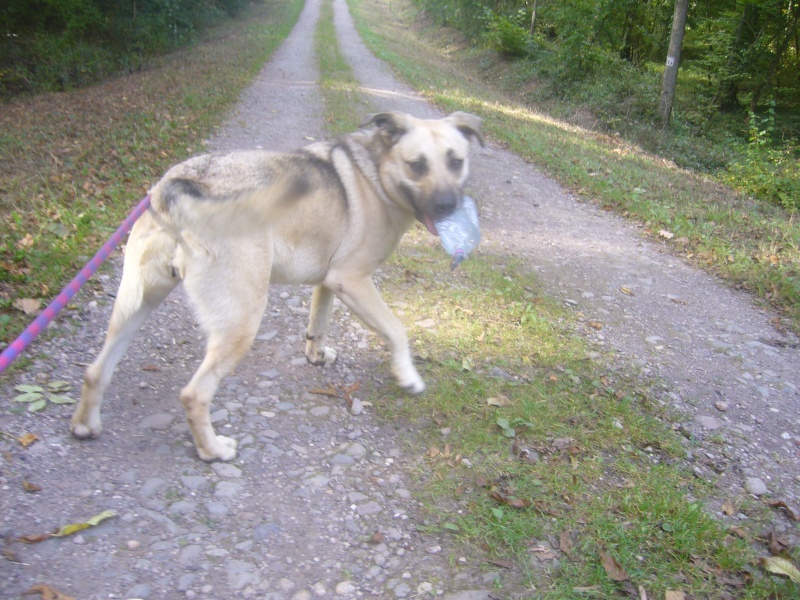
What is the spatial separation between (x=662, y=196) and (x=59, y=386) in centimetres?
879

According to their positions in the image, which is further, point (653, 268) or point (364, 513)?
point (653, 268)

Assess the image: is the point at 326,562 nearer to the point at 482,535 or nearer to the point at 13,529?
the point at 482,535

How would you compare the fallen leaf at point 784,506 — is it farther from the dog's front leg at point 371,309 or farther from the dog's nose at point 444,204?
the dog's nose at point 444,204

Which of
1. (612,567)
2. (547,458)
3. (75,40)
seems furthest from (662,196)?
(75,40)

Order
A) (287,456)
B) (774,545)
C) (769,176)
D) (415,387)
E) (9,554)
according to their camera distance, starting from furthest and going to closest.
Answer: (769,176) < (415,387) < (287,456) < (774,545) < (9,554)

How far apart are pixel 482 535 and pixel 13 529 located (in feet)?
7.43

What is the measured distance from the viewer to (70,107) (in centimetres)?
1171

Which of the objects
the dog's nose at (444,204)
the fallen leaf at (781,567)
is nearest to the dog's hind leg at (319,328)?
the dog's nose at (444,204)

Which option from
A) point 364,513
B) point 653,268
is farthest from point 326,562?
point 653,268

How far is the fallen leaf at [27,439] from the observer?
3258 millimetres

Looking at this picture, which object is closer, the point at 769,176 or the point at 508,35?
the point at 769,176

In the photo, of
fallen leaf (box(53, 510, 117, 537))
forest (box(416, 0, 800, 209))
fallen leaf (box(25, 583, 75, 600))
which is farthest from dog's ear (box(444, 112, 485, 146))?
forest (box(416, 0, 800, 209))

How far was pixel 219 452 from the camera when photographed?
3420 mm

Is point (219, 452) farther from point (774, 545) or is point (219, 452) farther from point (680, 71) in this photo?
point (680, 71)
